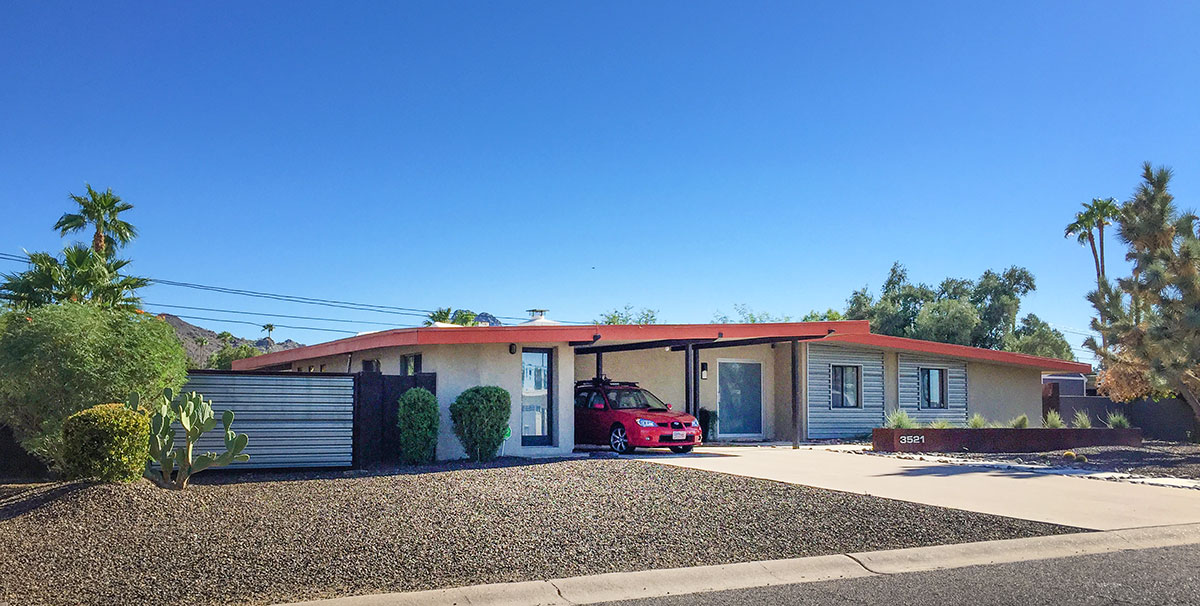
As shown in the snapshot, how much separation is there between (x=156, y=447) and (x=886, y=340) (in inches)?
757

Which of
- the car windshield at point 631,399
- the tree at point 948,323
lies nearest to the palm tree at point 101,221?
the car windshield at point 631,399

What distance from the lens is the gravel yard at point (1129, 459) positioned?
54.0 feet

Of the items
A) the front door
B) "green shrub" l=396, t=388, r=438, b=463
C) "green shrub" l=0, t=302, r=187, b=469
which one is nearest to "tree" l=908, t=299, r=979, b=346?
the front door

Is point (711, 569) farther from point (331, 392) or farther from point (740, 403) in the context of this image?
point (740, 403)

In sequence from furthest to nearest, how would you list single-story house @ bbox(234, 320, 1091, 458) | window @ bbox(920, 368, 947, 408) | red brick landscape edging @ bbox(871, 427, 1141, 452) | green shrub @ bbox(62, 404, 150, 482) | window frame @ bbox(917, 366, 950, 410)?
window @ bbox(920, 368, 947, 408), window frame @ bbox(917, 366, 950, 410), red brick landscape edging @ bbox(871, 427, 1141, 452), single-story house @ bbox(234, 320, 1091, 458), green shrub @ bbox(62, 404, 150, 482)

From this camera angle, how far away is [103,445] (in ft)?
34.3

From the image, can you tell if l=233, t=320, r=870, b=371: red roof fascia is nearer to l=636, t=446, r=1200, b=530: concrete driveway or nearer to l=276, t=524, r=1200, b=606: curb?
l=636, t=446, r=1200, b=530: concrete driveway

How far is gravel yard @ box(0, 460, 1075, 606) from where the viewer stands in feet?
25.0

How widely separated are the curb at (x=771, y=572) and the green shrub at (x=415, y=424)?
862cm

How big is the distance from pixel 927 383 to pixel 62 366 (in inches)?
904

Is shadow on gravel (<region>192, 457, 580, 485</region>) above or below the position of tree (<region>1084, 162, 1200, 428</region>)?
below

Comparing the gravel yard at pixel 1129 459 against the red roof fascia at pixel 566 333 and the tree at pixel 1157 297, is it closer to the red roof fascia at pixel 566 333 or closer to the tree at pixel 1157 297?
the tree at pixel 1157 297

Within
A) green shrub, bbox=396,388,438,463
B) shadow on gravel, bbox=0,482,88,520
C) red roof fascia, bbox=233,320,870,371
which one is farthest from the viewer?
red roof fascia, bbox=233,320,870,371

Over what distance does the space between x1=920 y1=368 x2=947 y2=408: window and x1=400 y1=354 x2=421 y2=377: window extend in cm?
1567
